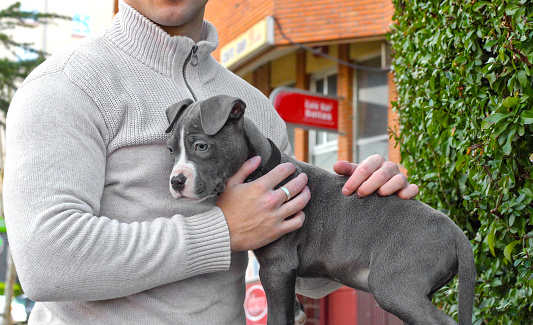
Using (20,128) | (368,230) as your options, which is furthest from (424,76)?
(20,128)

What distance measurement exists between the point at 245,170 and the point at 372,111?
13159 millimetres

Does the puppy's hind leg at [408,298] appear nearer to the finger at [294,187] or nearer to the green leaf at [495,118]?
the finger at [294,187]

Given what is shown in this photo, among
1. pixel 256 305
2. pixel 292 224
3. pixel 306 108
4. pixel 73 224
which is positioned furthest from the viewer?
pixel 306 108

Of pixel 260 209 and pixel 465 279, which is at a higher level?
pixel 260 209

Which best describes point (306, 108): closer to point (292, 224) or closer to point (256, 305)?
point (256, 305)

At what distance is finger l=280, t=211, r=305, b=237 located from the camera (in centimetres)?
256

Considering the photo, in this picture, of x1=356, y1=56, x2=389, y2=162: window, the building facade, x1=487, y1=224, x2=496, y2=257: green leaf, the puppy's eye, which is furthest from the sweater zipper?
x1=356, y1=56, x2=389, y2=162: window

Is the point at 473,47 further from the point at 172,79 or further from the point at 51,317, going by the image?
the point at 51,317

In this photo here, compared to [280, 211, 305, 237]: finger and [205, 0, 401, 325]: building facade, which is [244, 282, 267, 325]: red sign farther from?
[280, 211, 305, 237]: finger

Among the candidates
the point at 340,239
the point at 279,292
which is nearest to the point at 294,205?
the point at 340,239

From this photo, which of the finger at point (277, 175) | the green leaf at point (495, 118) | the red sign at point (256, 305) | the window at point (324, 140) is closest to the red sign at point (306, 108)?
the window at point (324, 140)

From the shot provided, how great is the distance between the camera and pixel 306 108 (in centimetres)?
1381

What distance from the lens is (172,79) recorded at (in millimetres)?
2840

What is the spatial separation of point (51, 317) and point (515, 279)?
2.71 m
